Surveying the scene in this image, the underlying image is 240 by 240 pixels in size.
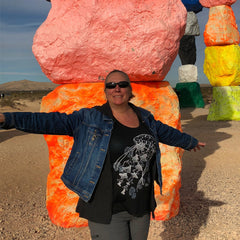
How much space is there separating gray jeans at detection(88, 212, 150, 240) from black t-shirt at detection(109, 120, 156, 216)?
47 mm

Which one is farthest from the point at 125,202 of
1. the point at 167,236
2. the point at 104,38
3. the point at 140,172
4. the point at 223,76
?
the point at 223,76

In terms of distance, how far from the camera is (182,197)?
11.9 ft

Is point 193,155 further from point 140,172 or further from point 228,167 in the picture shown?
point 140,172

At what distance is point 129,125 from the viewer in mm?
1676

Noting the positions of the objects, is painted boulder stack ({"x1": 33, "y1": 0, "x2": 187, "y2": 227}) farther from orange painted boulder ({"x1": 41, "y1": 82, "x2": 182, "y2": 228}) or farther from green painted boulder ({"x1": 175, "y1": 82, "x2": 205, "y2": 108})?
green painted boulder ({"x1": 175, "y1": 82, "x2": 205, "y2": 108})

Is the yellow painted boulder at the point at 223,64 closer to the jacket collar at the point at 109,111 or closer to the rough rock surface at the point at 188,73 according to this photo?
the rough rock surface at the point at 188,73

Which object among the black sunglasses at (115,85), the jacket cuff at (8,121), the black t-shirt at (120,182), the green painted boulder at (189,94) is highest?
the black sunglasses at (115,85)

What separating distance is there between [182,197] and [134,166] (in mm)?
2245

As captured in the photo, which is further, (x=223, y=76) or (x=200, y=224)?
(x=223, y=76)

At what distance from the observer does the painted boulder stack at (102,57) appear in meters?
2.66

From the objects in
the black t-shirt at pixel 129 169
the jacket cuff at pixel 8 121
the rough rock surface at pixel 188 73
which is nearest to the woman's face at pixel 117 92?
the black t-shirt at pixel 129 169

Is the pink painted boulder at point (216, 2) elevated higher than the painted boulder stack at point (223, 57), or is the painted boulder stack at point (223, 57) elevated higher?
the pink painted boulder at point (216, 2)

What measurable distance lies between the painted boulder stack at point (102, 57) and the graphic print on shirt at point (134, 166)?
49.8 inches

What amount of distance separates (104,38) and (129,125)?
1.27m
